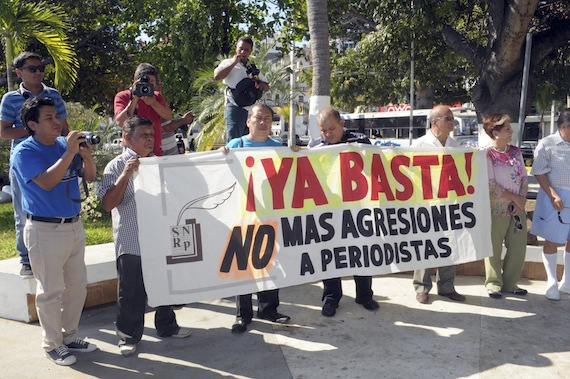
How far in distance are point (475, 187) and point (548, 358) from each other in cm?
166

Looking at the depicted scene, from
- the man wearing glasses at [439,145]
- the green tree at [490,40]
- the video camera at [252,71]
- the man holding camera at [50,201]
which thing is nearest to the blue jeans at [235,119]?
the video camera at [252,71]

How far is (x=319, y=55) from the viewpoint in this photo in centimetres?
745

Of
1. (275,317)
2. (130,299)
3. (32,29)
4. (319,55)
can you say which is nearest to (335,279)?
(275,317)

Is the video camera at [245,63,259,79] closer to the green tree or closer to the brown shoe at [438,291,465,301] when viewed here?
the brown shoe at [438,291,465,301]

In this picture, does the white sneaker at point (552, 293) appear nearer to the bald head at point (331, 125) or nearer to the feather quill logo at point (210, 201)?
the bald head at point (331, 125)

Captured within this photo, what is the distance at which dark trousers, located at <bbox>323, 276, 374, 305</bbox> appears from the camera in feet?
16.2

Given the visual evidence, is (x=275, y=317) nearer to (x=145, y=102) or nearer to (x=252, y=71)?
(x=145, y=102)

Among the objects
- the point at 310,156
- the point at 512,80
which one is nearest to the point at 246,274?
the point at 310,156

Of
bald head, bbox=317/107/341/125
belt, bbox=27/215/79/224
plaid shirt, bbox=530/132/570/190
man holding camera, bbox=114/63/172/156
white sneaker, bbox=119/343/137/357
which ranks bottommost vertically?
white sneaker, bbox=119/343/137/357

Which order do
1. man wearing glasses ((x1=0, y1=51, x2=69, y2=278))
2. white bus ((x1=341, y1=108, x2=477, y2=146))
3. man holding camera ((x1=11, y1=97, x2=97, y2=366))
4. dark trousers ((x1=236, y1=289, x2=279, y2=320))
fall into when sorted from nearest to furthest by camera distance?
man holding camera ((x1=11, y1=97, x2=97, y2=366)) < man wearing glasses ((x1=0, y1=51, x2=69, y2=278)) < dark trousers ((x1=236, y1=289, x2=279, y2=320)) < white bus ((x1=341, y1=108, x2=477, y2=146))

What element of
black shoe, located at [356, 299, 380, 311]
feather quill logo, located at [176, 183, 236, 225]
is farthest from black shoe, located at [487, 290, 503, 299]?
feather quill logo, located at [176, 183, 236, 225]

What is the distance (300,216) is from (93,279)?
6.53 ft

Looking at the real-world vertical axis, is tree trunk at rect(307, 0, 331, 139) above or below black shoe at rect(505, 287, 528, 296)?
above

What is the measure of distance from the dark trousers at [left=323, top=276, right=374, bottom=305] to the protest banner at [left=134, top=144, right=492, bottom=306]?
0.39 meters
